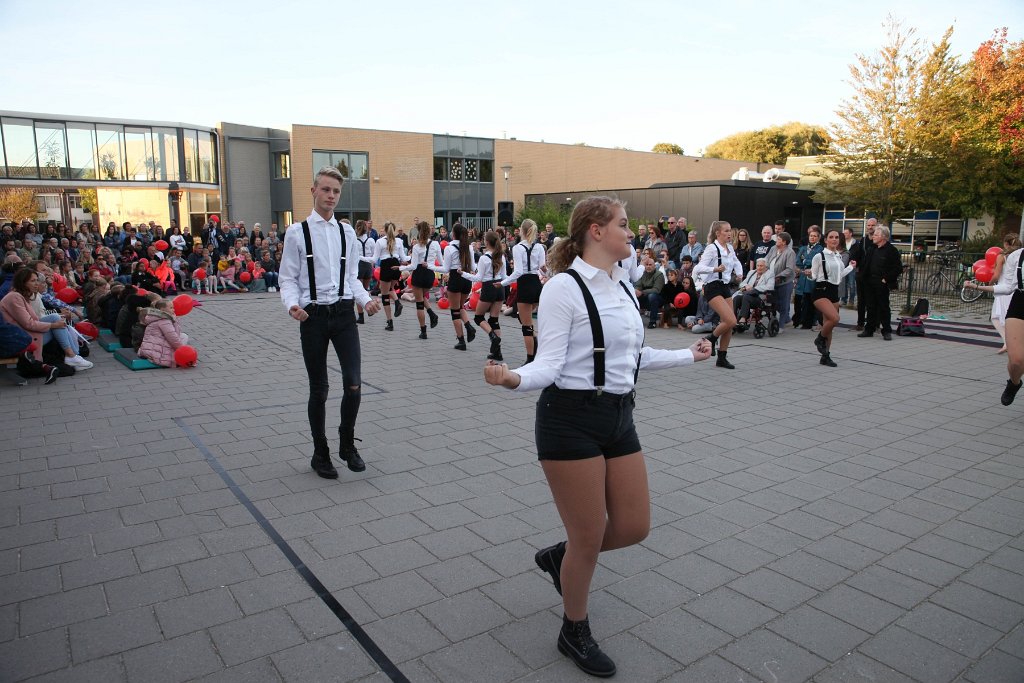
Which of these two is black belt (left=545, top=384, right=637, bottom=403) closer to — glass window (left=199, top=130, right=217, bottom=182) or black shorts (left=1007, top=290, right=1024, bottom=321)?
black shorts (left=1007, top=290, right=1024, bottom=321)

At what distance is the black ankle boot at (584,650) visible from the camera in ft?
8.90

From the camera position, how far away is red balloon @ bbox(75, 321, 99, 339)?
1066 cm

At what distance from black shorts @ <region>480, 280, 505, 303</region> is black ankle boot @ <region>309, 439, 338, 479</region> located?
4.97 m

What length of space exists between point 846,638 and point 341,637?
2183 mm

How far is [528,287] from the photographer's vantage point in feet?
29.7

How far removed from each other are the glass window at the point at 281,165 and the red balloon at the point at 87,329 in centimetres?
2665

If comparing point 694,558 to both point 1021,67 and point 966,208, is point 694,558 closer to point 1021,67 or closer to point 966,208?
point 1021,67

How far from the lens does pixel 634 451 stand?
2783 mm

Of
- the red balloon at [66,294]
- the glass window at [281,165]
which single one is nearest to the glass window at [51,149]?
the glass window at [281,165]

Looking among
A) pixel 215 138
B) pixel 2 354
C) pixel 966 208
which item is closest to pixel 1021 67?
pixel 966 208

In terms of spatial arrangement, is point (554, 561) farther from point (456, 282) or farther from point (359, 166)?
point (359, 166)

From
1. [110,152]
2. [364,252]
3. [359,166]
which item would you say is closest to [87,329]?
[364,252]

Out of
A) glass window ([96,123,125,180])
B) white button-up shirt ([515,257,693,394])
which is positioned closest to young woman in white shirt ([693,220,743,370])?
white button-up shirt ([515,257,693,394])

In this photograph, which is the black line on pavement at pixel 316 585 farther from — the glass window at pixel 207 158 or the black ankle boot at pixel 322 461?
the glass window at pixel 207 158
